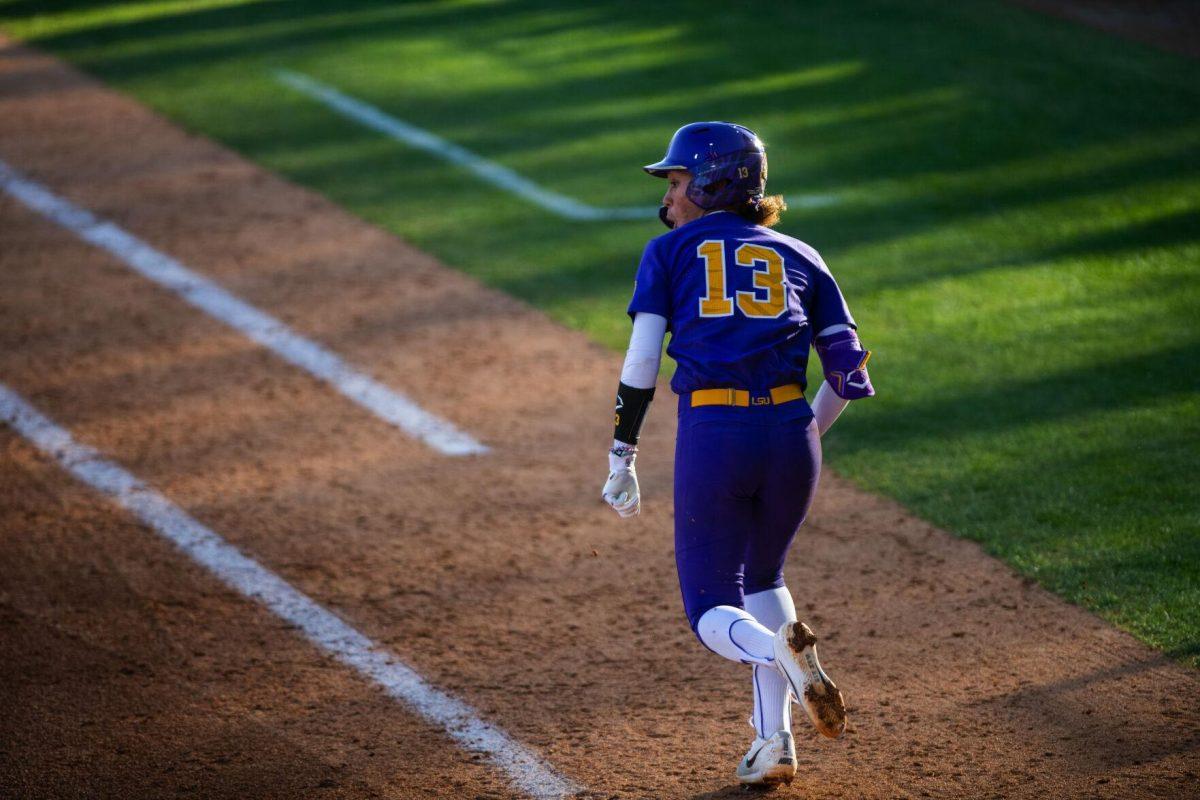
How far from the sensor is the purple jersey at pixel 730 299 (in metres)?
3.88

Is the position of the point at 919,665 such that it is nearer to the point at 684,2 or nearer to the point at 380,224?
the point at 380,224

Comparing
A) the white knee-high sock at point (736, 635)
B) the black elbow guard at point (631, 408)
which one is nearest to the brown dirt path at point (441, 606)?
the white knee-high sock at point (736, 635)

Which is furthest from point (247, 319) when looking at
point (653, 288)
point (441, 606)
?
point (653, 288)

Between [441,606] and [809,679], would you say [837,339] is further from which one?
[441,606]

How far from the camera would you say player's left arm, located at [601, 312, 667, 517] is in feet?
13.0

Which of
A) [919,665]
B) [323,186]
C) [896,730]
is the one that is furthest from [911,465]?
[323,186]

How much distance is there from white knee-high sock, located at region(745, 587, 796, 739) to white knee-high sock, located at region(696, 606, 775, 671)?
213mm

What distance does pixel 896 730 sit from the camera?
14.6 ft

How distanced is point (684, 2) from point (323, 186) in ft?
19.8

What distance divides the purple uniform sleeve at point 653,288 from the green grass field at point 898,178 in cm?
242

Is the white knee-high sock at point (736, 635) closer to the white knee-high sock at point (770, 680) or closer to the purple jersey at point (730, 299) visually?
the white knee-high sock at point (770, 680)

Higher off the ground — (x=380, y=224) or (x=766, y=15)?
(x=766, y=15)

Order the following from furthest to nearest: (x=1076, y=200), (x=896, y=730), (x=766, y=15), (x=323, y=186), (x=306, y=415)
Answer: (x=766, y=15) → (x=323, y=186) → (x=1076, y=200) → (x=306, y=415) → (x=896, y=730)

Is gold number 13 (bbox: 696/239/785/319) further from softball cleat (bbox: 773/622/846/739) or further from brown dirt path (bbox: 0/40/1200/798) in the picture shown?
brown dirt path (bbox: 0/40/1200/798)
